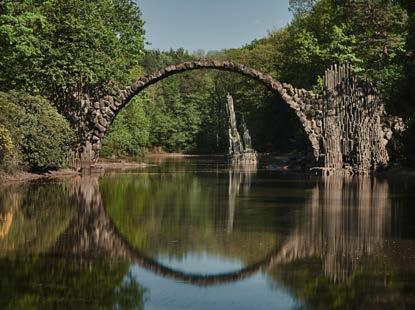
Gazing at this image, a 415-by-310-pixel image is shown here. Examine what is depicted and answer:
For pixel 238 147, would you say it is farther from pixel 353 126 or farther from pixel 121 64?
pixel 353 126

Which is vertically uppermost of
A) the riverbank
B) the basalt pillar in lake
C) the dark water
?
the basalt pillar in lake

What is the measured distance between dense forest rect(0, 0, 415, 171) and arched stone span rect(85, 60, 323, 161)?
94cm

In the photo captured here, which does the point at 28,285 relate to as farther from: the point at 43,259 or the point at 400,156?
the point at 400,156

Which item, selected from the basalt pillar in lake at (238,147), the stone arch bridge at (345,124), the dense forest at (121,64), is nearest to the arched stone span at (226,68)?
the stone arch bridge at (345,124)

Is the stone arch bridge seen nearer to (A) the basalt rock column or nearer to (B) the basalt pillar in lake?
(A) the basalt rock column

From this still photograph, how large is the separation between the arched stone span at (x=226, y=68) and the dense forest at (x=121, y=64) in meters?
0.94

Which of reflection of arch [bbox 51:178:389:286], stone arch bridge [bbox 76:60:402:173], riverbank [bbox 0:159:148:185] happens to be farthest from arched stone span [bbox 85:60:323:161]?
reflection of arch [bbox 51:178:389:286]

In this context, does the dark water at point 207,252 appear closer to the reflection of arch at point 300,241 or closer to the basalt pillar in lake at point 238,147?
the reflection of arch at point 300,241

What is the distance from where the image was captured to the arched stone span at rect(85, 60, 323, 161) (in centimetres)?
4169

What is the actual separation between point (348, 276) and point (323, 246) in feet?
8.98

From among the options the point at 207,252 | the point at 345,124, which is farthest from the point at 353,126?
the point at 207,252

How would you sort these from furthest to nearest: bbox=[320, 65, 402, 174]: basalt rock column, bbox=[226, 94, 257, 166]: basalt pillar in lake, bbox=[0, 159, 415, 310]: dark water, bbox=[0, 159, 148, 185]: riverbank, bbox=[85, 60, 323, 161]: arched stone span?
bbox=[226, 94, 257, 166]: basalt pillar in lake < bbox=[85, 60, 323, 161]: arched stone span < bbox=[320, 65, 402, 174]: basalt rock column < bbox=[0, 159, 148, 185]: riverbank < bbox=[0, 159, 415, 310]: dark water

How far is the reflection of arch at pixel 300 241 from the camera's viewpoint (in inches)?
436

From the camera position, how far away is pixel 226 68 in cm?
4416
